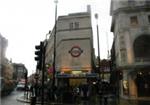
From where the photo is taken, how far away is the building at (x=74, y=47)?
38.7 meters

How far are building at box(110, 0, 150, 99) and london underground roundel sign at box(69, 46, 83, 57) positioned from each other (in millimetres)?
7280

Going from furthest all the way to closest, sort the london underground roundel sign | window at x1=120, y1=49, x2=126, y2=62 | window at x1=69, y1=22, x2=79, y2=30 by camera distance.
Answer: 1. window at x1=69, y1=22, x2=79, y2=30
2. the london underground roundel sign
3. window at x1=120, y1=49, x2=126, y2=62

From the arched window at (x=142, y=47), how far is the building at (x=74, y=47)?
7.86m

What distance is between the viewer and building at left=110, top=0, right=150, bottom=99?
33.2 metres

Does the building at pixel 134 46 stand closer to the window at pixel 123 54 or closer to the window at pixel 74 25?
the window at pixel 123 54

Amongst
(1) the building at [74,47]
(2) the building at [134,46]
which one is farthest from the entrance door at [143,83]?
(1) the building at [74,47]

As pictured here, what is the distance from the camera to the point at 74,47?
40.2 m

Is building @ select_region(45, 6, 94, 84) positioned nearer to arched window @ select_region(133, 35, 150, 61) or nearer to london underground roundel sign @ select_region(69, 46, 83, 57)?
london underground roundel sign @ select_region(69, 46, 83, 57)

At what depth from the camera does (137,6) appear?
116 ft

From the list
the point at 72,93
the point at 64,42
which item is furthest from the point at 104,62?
the point at 72,93

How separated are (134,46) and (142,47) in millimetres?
1141

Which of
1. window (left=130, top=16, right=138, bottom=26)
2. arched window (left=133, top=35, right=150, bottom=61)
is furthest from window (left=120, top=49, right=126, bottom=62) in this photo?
window (left=130, top=16, right=138, bottom=26)

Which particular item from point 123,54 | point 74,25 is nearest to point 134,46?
point 123,54

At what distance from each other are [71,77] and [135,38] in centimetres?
1139
